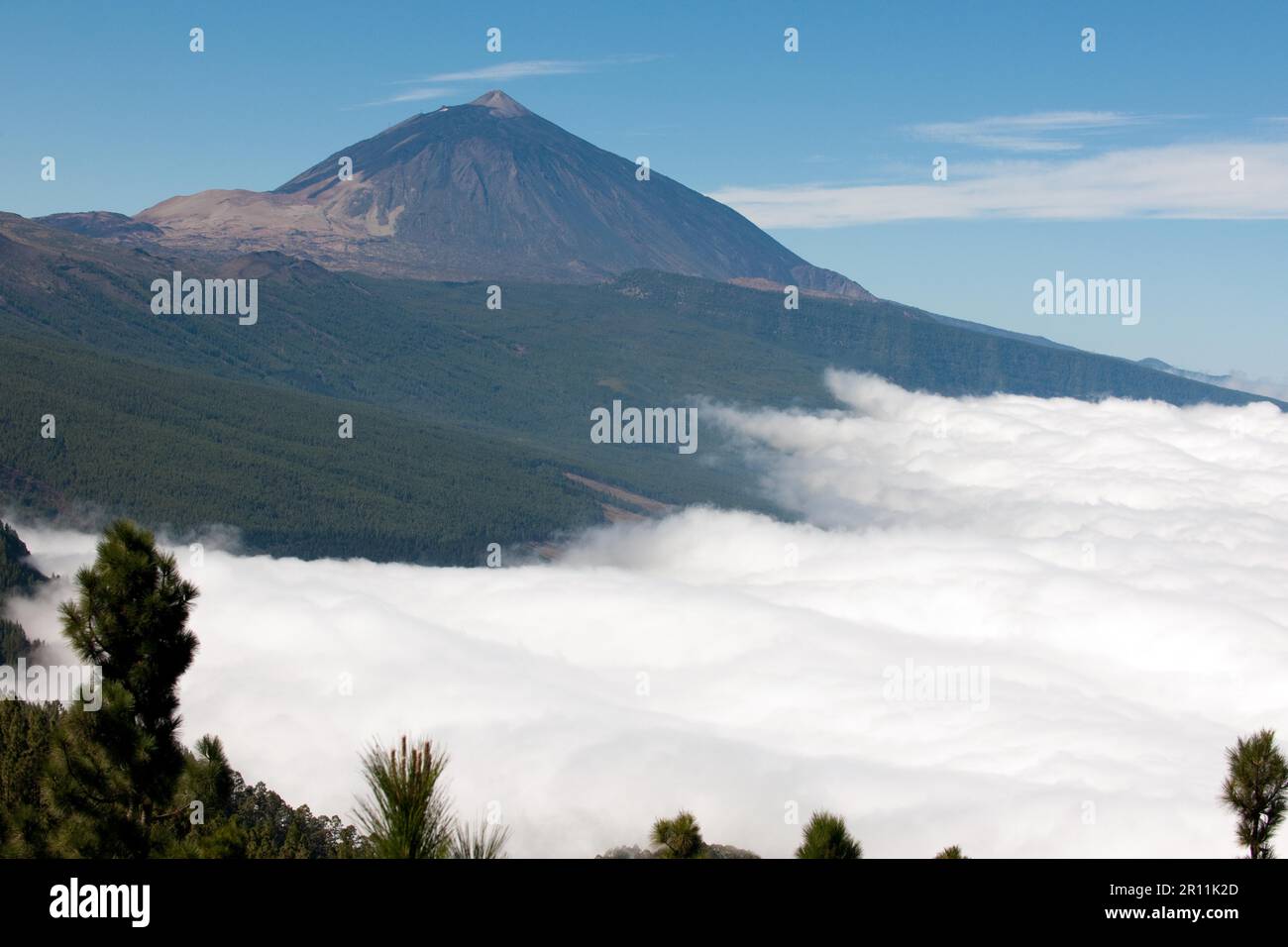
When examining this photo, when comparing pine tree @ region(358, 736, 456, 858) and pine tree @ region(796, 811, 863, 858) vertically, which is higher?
pine tree @ region(358, 736, 456, 858)

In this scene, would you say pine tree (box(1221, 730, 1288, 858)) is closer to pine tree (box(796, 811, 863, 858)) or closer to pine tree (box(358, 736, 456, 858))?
pine tree (box(796, 811, 863, 858))

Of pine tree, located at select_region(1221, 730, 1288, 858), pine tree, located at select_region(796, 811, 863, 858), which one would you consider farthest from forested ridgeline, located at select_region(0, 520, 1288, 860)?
pine tree, located at select_region(796, 811, 863, 858)

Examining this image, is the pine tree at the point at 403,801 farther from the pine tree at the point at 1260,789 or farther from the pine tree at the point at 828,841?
the pine tree at the point at 1260,789

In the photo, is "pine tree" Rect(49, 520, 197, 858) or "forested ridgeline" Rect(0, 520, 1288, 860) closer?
"forested ridgeline" Rect(0, 520, 1288, 860)

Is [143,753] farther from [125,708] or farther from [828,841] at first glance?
[828,841]

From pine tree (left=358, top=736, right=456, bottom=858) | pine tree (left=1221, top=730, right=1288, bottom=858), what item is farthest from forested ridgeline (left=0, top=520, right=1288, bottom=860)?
pine tree (left=358, top=736, right=456, bottom=858)

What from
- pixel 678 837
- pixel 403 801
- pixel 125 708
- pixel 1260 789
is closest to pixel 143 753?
pixel 125 708

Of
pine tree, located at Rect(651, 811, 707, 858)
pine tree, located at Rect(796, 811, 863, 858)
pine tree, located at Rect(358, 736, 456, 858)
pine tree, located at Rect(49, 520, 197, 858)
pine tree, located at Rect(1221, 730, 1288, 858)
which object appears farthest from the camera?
pine tree, located at Rect(49, 520, 197, 858)

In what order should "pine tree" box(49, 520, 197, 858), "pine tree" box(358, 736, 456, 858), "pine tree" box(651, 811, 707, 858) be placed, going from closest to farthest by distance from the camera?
"pine tree" box(358, 736, 456, 858) < "pine tree" box(651, 811, 707, 858) < "pine tree" box(49, 520, 197, 858)
